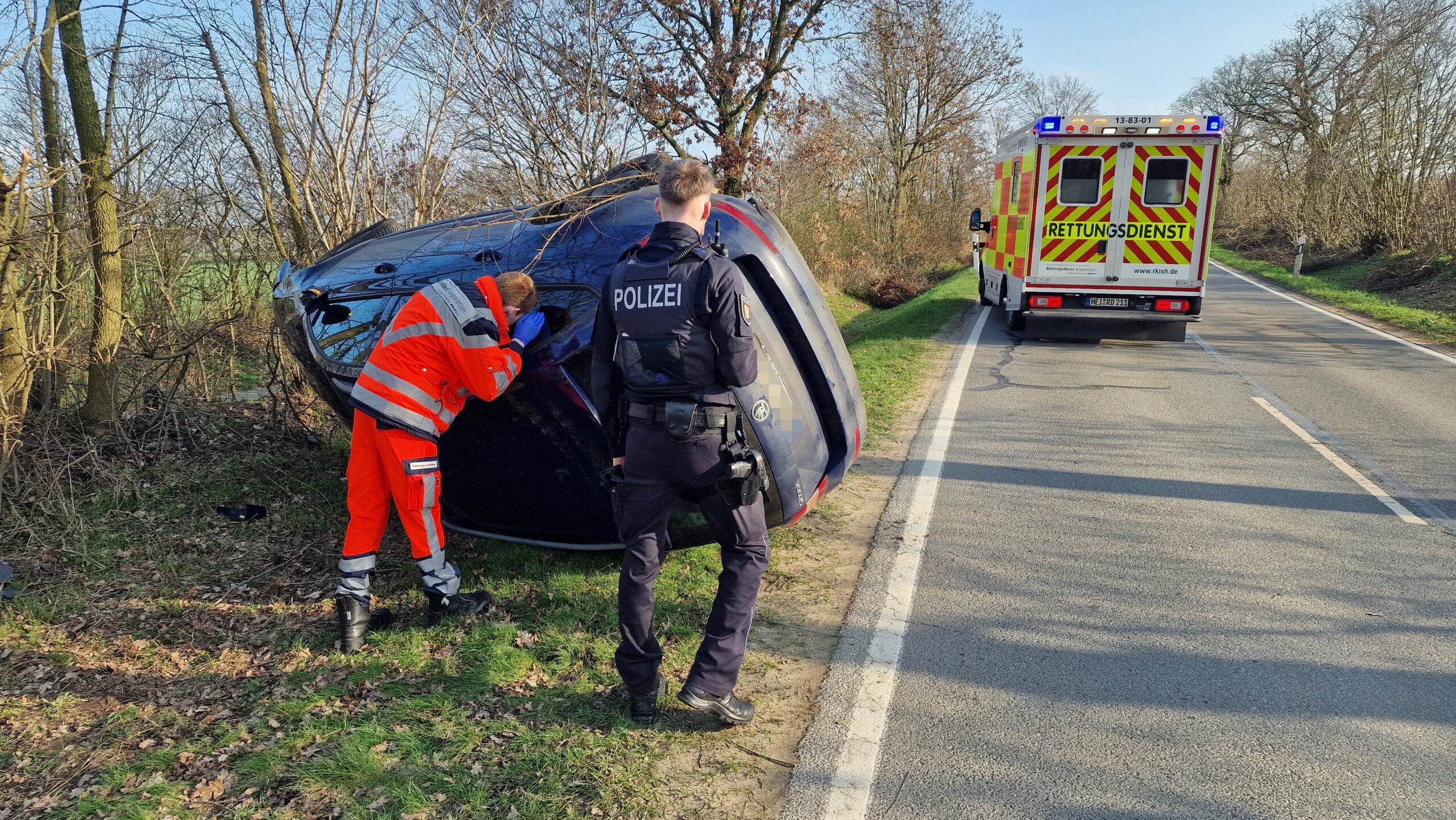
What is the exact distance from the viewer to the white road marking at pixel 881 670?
9.09ft

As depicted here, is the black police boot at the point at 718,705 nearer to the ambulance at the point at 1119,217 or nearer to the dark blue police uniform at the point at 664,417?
the dark blue police uniform at the point at 664,417

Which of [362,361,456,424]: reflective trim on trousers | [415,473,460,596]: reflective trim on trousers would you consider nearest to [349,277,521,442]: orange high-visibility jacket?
[362,361,456,424]: reflective trim on trousers

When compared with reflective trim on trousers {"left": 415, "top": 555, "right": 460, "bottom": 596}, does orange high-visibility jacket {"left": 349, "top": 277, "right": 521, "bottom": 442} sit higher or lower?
higher

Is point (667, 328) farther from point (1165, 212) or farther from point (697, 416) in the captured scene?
point (1165, 212)

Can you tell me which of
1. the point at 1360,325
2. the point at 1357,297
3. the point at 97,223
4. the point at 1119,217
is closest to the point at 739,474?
the point at 97,223

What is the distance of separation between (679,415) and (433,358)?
134cm

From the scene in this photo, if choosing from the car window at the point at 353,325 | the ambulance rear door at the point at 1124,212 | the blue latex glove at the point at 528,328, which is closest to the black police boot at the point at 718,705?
the blue latex glove at the point at 528,328

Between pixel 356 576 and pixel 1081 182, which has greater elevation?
pixel 1081 182

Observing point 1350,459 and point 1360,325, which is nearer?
point 1350,459

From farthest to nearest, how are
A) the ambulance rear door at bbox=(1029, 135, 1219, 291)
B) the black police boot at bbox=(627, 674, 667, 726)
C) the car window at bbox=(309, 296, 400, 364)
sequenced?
the ambulance rear door at bbox=(1029, 135, 1219, 291), the car window at bbox=(309, 296, 400, 364), the black police boot at bbox=(627, 674, 667, 726)

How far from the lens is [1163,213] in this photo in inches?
438

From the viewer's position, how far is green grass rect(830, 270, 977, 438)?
8344 millimetres

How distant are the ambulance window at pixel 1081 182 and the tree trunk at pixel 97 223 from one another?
1019cm

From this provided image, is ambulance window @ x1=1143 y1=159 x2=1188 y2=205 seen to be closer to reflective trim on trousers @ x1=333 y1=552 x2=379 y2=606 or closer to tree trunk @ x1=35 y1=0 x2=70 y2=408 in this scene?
reflective trim on trousers @ x1=333 y1=552 x2=379 y2=606
